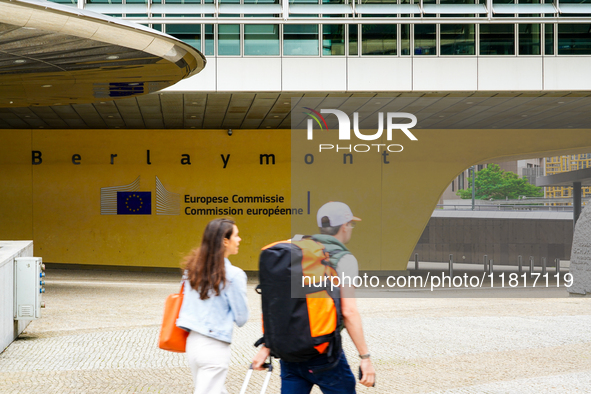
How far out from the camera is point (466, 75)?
15.1 meters

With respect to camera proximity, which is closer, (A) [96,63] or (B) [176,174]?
(A) [96,63]

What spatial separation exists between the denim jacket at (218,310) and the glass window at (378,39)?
1287 cm

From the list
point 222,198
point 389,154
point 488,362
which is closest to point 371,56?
point 389,154

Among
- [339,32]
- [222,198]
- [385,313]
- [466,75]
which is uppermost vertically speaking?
[339,32]

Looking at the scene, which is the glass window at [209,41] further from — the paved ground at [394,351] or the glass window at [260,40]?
the paved ground at [394,351]

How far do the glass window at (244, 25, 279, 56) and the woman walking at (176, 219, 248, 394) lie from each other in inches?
496

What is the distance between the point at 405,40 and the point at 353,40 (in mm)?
1384

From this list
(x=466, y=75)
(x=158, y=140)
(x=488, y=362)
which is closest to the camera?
(x=488, y=362)

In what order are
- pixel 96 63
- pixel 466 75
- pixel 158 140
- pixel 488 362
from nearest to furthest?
pixel 488 362, pixel 96 63, pixel 466 75, pixel 158 140

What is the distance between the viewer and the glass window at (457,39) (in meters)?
15.3

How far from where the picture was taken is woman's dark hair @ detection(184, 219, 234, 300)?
10.5 ft

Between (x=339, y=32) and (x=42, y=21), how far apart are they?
29.8 feet

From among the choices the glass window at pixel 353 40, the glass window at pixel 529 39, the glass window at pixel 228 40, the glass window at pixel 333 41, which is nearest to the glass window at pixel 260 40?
the glass window at pixel 228 40

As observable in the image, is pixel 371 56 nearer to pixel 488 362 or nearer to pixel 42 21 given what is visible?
pixel 42 21
